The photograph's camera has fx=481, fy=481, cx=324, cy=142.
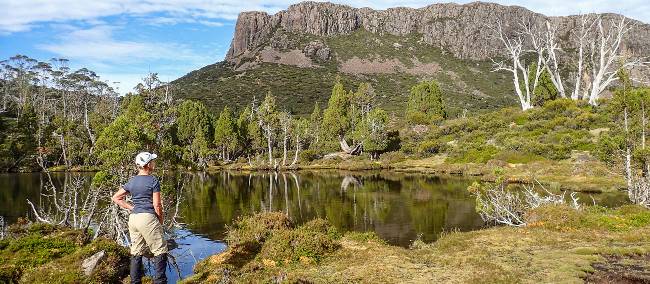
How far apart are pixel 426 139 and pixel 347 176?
26120mm

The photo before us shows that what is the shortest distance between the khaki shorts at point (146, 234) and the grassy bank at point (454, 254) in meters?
3.47

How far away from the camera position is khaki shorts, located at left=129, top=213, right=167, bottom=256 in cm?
977

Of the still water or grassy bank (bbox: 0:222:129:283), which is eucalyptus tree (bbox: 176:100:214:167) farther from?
grassy bank (bbox: 0:222:129:283)

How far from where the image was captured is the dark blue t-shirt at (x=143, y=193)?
973cm

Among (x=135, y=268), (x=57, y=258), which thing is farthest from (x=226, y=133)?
(x=135, y=268)

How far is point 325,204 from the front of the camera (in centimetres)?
3912

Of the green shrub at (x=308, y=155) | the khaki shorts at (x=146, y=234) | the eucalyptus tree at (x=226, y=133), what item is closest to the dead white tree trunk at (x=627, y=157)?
the khaki shorts at (x=146, y=234)

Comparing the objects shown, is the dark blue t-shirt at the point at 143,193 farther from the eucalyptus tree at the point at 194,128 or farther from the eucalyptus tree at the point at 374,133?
the eucalyptus tree at the point at 194,128

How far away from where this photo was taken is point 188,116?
91.1 m

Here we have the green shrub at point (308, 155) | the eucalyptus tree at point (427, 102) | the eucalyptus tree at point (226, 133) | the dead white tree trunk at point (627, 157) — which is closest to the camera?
the dead white tree trunk at point (627, 157)

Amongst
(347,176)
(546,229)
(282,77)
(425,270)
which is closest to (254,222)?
(425,270)

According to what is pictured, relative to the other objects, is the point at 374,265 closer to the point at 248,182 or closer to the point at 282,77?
the point at 248,182

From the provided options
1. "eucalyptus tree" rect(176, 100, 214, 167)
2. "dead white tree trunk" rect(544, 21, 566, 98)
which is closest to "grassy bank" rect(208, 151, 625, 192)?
"eucalyptus tree" rect(176, 100, 214, 167)

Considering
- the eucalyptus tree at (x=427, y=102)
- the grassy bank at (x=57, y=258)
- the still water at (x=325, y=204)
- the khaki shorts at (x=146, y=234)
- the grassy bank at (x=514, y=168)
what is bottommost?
the still water at (x=325, y=204)
